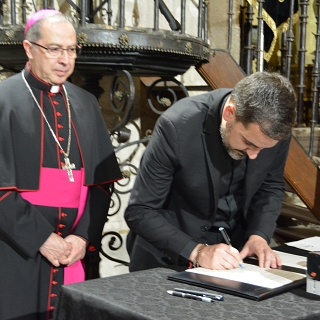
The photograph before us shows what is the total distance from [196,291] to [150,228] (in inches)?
25.3

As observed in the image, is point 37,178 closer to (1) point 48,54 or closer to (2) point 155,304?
(1) point 48,54

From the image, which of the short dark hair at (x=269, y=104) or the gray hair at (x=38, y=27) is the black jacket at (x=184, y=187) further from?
the gray hair at (x=38, y=27)

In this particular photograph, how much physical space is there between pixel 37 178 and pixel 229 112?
1.07 metres

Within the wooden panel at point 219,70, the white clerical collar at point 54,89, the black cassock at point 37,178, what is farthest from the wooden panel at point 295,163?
the white clerical collar at point 54,89

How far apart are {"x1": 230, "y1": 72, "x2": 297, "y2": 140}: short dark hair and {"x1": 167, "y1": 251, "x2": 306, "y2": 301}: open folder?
0.53 meters

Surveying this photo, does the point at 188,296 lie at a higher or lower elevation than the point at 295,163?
lower

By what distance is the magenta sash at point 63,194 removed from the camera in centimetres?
320

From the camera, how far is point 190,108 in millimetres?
2943

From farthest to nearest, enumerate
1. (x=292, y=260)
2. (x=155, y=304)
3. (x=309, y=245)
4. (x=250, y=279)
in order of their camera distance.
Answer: (x=309, y=245), (x=292, y=260), (x=250, y=279), (x=155, y=304)

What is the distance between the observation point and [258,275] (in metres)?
2.34

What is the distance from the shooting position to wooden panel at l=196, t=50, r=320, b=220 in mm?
4562

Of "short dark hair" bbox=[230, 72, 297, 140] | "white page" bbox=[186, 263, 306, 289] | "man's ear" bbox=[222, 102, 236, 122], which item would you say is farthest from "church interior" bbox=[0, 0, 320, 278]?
"white page" bbox=[186, 263, 306, 289]

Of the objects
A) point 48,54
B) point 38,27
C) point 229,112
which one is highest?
point 38,27

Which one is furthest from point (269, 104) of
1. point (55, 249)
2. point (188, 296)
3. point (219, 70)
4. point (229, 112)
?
point (219, 70)
